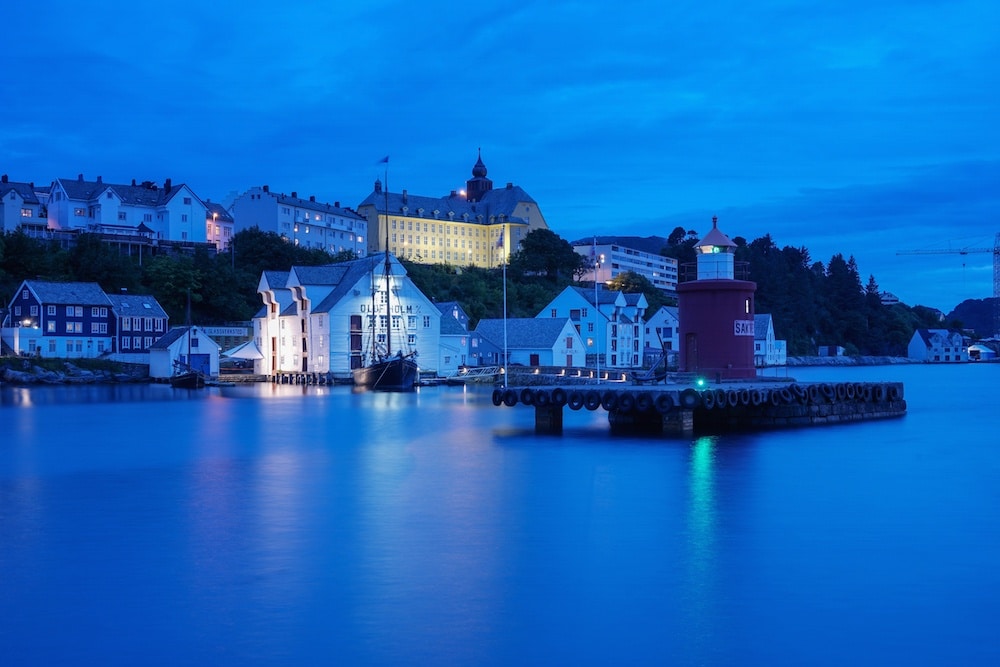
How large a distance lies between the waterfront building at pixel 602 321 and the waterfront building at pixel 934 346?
114 meters

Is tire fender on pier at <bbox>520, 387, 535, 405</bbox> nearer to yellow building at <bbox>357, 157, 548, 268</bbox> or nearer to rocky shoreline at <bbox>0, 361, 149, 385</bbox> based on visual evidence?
rocky shoreline at <bbox>0, 361, 149, 385</bbox>

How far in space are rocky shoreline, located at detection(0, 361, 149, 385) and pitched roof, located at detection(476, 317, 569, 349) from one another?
94.1 ft

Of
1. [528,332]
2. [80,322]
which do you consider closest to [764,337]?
[528,332]

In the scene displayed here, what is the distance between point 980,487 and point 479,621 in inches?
714

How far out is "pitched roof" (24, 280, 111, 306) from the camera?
74.2 m

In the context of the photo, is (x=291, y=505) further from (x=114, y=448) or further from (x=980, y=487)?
(x=980, y=487)

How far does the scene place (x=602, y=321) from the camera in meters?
84.7

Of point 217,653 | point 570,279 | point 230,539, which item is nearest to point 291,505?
point 230,539

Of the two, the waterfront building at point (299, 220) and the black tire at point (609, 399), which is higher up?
the waterfront building at point (299, 220)

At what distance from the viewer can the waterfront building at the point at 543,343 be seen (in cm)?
7688

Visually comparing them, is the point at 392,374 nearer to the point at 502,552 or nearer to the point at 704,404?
the point at 704,404

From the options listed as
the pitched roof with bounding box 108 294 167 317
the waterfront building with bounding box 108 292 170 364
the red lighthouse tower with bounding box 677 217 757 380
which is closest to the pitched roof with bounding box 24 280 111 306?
the pitched roof with bounding box 108 294 167 317

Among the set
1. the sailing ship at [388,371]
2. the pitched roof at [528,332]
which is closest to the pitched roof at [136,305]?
the sailing ship at [388,371]

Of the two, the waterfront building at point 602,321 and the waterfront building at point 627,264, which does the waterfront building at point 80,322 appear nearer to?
the waterfront building at point 602,321
